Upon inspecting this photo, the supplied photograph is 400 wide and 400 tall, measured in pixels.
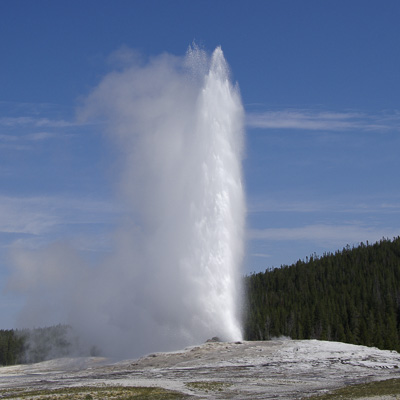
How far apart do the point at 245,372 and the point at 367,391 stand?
13.6 m

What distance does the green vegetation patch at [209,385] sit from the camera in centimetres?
3282

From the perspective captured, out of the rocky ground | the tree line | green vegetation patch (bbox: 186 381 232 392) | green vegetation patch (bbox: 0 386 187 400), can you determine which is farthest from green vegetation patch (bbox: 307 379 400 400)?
the tree line

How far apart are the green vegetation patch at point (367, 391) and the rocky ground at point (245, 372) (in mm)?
1405

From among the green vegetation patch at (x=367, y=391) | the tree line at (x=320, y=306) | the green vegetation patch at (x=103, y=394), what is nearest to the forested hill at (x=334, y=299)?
the tree line at (x=320, y=306)

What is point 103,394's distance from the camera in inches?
1244

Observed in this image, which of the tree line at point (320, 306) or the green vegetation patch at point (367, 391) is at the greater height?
the tree line at point (320, 306)

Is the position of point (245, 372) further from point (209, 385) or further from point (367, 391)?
point (367, 391)

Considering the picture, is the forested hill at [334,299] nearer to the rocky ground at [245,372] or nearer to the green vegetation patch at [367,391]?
the rocky ground at [245,372]

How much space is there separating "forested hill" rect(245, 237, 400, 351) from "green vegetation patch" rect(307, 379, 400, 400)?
46983 mm

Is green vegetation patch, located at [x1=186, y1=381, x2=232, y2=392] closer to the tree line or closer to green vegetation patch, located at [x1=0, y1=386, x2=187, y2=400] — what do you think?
green vegetation patch, located at [x1=0, y1=386, x2=187, y2=400]

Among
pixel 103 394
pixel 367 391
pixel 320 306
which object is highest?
pixel 320 306

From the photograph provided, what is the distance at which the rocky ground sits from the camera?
33.0m

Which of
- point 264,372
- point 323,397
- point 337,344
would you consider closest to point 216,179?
point 337,344

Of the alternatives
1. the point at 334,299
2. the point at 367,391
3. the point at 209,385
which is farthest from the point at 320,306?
the point at 367,391
